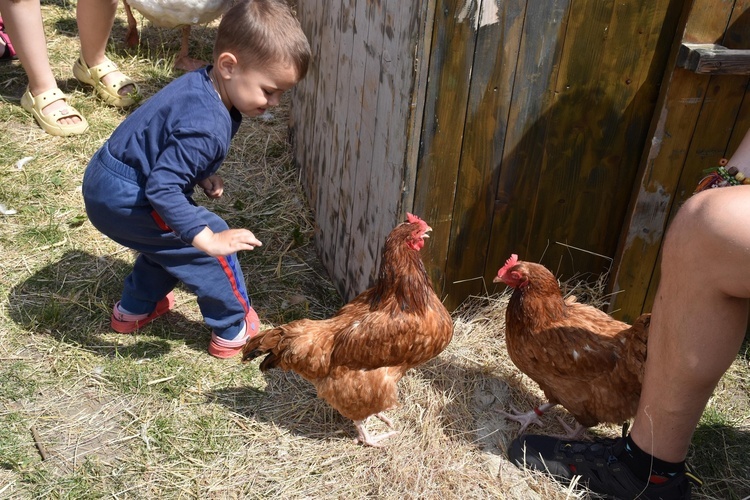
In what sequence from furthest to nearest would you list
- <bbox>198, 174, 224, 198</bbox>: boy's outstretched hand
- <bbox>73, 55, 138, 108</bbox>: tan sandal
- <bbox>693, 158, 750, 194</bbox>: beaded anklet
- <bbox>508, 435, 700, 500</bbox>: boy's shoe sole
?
1. <bbox>73, 55, 138, 108</bbox>: tan sandal
2. <bbox>198, 174, 224, 198</bbox>: boy's outstretched hand
3. <bbox>508, 435, 700, 500</bbox>: boy's shoe sole
4. <bbox>693, 158, 750, 194</bbox>: beaded anklet

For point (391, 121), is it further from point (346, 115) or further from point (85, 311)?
point (85, 311)

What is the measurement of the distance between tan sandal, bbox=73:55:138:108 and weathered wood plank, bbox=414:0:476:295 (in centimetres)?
343

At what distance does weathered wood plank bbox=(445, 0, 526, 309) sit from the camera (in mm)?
2879

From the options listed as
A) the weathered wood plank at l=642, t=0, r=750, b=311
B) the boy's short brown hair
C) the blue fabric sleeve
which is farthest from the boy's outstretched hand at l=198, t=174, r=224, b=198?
the weathered wood plank at l=642, t=0, r=750, b=311

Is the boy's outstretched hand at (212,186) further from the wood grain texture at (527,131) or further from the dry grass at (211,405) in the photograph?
the wood grain texture at (527,131)

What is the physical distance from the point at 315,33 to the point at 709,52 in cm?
225

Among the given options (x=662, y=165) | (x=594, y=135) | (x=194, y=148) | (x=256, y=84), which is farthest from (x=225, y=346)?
(x=662, y=165)

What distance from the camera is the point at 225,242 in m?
2.77

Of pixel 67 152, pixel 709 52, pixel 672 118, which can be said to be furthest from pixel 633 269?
pixel 67 152

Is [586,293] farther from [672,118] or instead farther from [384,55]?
[384,55]

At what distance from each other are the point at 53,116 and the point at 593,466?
14.7 feet

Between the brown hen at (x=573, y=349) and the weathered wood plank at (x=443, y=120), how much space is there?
0.40 metres

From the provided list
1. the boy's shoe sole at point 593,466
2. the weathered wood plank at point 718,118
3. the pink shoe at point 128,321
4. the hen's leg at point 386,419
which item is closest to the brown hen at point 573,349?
the boy's shoe sole at point 593,466

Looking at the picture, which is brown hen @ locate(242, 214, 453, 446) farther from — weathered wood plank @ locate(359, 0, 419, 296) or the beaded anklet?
the beaded anklet
